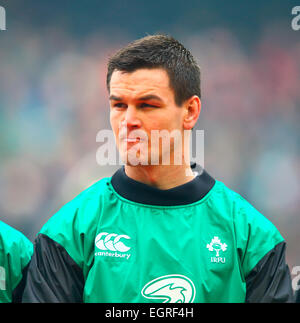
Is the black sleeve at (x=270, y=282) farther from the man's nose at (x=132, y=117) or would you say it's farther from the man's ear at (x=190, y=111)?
the man's nose at (x=132, y=117)

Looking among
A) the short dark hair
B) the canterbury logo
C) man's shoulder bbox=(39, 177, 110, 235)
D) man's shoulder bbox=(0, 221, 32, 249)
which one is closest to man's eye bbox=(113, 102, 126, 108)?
the short dark hair

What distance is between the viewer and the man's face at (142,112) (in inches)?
74.6

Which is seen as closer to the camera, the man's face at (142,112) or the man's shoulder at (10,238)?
the man's face at (142,112)

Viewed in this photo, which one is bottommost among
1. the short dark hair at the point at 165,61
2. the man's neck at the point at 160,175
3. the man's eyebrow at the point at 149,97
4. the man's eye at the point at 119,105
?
the man's neck at the point at 160,175

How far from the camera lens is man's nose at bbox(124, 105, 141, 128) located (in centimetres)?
189

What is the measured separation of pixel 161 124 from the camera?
1922 mm

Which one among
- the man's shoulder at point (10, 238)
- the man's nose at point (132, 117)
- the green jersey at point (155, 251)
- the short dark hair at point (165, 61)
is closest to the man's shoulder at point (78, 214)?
the green jersey at point (155, 251)

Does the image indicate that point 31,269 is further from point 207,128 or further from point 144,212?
point 207,128

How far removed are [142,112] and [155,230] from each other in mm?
439

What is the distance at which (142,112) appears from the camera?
1.91m

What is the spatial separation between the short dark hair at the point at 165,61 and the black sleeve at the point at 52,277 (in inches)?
26.6

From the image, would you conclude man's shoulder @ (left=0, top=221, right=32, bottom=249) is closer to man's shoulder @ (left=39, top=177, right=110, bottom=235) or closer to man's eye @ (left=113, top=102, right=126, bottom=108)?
man's shoulder @ (left=39, top=177, right=110, bottom=235)

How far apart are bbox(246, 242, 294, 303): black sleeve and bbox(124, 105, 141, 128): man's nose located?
2.23ft

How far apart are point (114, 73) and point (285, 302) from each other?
3.41 feet
